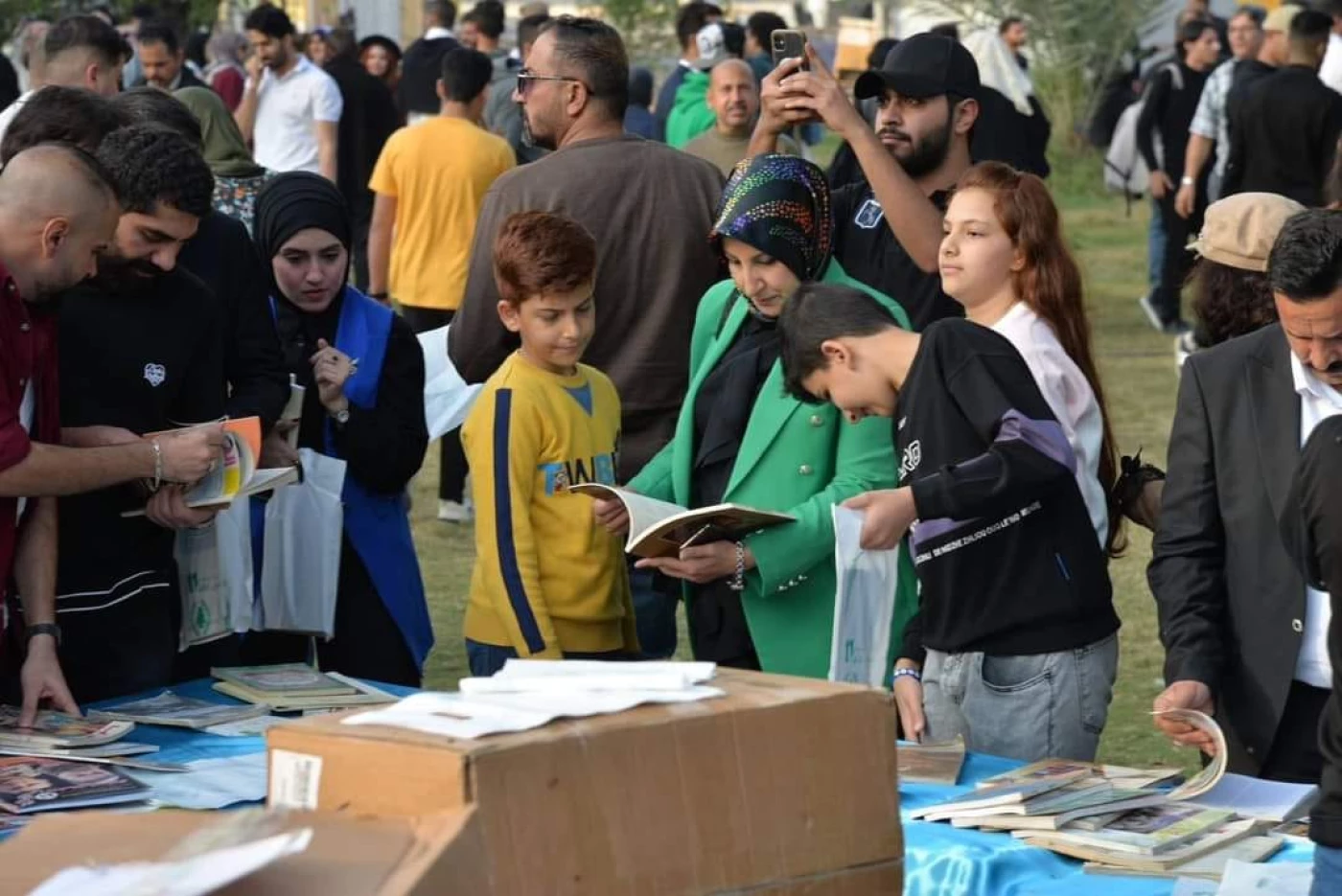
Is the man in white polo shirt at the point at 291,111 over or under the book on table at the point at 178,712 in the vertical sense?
over

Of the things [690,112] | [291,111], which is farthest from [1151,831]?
[291,111]

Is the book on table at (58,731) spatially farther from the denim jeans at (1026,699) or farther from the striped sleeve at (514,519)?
the denim jeans at (1026,699)

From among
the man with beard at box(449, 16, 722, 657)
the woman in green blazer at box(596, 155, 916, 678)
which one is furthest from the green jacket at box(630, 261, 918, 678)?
the man with beard at box(449, 16, 722, 657)

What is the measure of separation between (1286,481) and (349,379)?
2192 mm

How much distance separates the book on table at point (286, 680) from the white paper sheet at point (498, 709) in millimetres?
1528

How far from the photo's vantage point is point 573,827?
2.48 metres

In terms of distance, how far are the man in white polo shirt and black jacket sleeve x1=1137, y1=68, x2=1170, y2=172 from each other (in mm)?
5529

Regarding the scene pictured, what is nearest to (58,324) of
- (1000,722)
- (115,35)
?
(1000,722)

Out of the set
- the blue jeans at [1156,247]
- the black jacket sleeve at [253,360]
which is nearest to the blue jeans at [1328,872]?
the black jacket sleeve at [253,360]

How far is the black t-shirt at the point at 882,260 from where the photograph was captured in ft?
15.7

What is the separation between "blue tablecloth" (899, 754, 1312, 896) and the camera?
10.1 feet

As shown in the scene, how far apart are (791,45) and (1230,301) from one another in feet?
4.11

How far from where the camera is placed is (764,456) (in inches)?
169

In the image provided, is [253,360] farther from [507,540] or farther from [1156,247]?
[1156,247]
